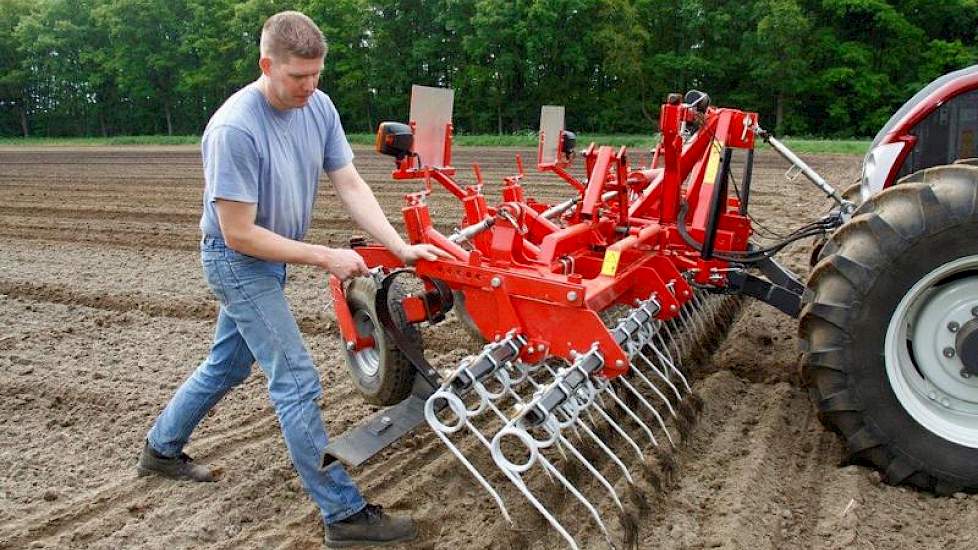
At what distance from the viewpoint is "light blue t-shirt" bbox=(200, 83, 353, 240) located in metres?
2.75

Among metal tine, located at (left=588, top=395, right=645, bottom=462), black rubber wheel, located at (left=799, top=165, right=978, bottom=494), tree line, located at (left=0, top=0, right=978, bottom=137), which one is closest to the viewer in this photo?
black rubber wheel, located at (left=799, top=165, right=978, bottom=494)

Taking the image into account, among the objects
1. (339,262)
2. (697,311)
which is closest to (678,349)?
(697,311)

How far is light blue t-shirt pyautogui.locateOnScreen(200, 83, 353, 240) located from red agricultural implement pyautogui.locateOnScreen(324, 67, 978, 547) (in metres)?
0.72

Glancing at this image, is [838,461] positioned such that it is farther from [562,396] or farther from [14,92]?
[14,92]

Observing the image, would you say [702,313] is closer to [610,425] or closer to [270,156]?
[610,425]

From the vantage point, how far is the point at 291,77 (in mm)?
2736

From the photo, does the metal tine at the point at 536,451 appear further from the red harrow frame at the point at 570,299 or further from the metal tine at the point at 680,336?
the metal tine at the point at 680,336

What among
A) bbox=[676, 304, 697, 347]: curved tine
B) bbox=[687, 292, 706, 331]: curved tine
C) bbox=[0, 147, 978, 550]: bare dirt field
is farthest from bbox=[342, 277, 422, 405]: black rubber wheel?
bbox=[687, 292, 706, 331]: curved tine

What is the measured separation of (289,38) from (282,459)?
6.67 ft

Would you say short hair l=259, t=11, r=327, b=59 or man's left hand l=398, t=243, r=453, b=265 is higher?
short hair l=259, t=11, r=327, b=59

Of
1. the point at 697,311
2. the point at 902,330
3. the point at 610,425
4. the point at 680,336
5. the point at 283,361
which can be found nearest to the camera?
the point at 283,361

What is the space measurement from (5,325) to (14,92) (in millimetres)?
47495

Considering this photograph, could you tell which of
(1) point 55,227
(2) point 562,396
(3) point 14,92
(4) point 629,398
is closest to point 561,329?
(2) point 562,396

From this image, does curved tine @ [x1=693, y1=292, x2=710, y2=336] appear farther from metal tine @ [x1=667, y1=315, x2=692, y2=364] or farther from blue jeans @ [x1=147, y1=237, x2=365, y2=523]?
blue jeans @ [x1=147, y1=237, x2=365, y2=523]
